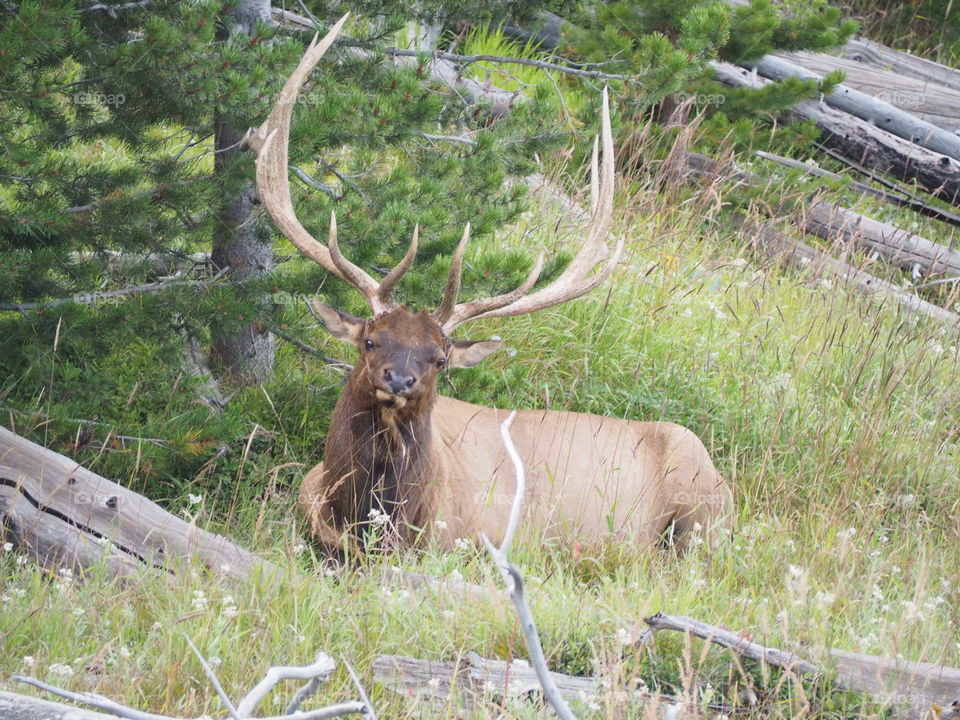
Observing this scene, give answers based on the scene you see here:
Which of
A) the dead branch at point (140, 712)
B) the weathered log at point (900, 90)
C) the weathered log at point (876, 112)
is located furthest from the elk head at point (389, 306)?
the weathered log at point (900, 90)

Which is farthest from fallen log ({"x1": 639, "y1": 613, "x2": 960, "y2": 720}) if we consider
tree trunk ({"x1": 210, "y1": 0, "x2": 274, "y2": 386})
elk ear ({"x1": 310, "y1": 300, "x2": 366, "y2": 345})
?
tree trunk ({"x1": 210, "y1": 0, "x2": 274, "y2": 386})

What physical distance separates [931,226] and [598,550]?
5832 mm

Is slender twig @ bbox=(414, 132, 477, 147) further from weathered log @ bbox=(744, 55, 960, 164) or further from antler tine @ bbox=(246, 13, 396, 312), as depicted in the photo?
weathered log @ bbox=(744, 55, 960, 164)

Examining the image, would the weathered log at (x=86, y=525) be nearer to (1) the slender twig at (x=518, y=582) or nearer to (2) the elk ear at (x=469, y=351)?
(2) the elk ear at (x=469, y=351)

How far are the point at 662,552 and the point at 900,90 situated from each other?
6.12 m

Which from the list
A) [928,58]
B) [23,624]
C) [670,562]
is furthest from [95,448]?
[928,58]

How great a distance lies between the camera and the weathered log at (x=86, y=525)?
13.4ft

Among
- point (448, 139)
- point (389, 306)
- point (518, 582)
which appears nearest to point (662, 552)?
point (389, 306)

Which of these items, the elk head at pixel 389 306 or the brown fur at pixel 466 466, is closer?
the elk head at pixel 389 306

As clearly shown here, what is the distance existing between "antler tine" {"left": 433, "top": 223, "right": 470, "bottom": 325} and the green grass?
100cm

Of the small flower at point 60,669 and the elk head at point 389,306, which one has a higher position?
the elk head at point 389,306

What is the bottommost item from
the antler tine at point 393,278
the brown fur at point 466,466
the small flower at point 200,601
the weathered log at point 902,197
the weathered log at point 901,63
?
the brown fur at point 466,466

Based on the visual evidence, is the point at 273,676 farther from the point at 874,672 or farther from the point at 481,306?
the point at 481,306

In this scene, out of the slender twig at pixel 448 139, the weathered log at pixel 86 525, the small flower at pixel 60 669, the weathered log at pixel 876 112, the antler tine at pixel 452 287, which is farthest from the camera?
the weathered log at pixel 876 112
